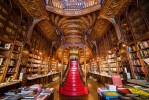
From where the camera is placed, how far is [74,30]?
6777 mm

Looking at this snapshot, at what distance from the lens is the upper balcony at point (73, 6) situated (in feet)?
14.2

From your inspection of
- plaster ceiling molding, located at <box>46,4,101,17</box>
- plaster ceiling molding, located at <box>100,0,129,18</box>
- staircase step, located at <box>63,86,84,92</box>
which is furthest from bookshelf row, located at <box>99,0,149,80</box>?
staircase step, located at <box>63,86,84,92</box>

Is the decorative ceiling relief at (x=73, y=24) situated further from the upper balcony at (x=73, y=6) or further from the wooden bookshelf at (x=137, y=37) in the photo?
the wooden bookshelf at (x=137, y=37)

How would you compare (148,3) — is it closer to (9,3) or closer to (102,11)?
(102,11)

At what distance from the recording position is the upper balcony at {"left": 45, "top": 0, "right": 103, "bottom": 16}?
4.34 meters

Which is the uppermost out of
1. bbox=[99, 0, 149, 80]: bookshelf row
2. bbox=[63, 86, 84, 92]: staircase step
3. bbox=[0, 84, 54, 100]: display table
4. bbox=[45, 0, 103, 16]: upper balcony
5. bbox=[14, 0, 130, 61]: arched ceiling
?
bbox=[45, 0, 103, 16]: upper balcony

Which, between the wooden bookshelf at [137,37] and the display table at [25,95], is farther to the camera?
the wooden bookshelf at [137,37]

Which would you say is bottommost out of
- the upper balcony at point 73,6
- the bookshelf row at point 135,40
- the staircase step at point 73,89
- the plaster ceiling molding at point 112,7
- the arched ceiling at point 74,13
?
the staircase step at point 73,89

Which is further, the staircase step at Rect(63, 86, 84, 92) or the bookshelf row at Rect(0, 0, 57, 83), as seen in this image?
the staircase step at Rect(63, 86, 84, 92)

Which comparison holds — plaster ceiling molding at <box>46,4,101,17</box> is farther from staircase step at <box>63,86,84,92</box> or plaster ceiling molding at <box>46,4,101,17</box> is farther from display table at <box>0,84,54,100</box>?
staircase step at <box>63,86,84,92</box>

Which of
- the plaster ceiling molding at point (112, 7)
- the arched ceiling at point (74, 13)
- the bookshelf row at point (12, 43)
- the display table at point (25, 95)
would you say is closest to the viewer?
the display table at point (25, 95)

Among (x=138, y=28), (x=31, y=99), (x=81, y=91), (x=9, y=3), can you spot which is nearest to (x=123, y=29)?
(x=138, y=28)

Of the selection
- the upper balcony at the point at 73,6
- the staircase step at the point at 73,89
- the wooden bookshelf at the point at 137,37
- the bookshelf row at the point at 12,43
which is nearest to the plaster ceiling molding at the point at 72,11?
the upper balcony at the point at 73,6

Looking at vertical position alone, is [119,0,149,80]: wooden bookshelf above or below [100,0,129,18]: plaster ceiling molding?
below
